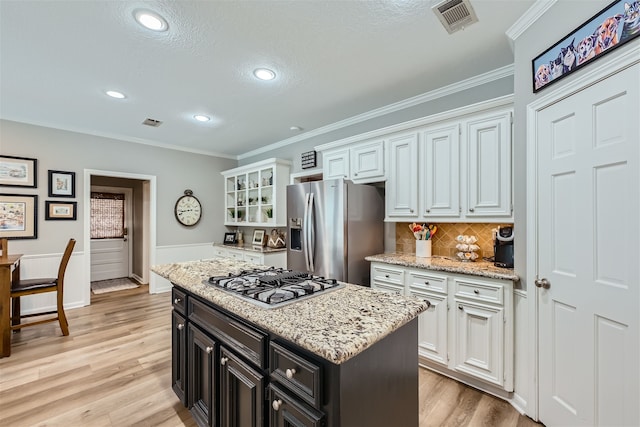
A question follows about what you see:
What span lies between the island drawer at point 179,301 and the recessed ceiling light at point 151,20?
179 centimetres

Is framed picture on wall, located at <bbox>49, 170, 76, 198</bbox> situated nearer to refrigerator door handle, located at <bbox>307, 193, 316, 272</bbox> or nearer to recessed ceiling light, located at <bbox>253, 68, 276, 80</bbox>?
recessed ceiling light, located at <bbox>253, 68, 276, 80</bbox>

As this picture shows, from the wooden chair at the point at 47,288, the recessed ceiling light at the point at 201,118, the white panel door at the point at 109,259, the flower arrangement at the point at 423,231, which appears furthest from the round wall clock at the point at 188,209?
the flower arrangement at the point at 423,231

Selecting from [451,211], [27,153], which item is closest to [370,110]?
[451,211]

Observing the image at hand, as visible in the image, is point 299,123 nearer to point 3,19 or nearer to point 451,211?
point 451,211

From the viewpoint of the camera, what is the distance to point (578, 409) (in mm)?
1539

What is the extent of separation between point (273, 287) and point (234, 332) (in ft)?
0.94

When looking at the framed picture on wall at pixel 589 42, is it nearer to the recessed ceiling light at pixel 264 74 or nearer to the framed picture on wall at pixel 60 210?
the recessed ceiling light at pixel 264 74

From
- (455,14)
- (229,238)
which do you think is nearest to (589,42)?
(455,14)

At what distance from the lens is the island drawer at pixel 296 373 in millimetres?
933

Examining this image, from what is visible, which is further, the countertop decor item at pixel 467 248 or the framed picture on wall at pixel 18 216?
the framed picture on wall at pixel 18 216

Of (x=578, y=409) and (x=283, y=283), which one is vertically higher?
(x=283, y=283)

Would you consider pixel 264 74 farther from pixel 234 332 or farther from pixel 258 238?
pixel 258 238

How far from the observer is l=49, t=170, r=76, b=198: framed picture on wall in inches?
152

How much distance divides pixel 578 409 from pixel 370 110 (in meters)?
3.09
